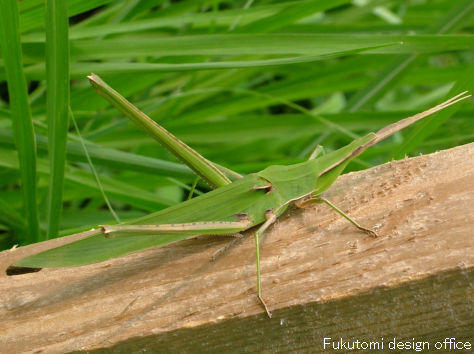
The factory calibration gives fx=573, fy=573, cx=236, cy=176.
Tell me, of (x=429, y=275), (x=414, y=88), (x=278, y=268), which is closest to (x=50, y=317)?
(x=278, y=268)

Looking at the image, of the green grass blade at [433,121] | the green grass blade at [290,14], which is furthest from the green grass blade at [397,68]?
the green grass blade at [433,121]

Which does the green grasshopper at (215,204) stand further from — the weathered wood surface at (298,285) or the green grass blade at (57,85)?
the green grass blade at (57,85)

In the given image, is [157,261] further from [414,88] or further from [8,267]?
[414,88]

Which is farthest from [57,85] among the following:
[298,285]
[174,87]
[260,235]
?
[174,87]

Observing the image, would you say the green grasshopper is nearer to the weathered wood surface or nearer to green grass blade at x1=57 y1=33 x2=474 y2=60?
the weathered wood surface

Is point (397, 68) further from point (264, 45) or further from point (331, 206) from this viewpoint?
point (331, 206)

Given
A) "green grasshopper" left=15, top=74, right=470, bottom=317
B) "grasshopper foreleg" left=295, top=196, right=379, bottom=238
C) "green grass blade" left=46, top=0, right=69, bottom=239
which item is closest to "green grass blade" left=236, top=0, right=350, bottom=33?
"green grass blade" left=46, top=0, right=69, bottom=239

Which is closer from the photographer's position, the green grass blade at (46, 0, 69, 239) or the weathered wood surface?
the weathered wood surface

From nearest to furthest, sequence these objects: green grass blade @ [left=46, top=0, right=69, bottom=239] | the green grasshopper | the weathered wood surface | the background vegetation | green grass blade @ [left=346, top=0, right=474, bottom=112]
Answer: the weathered wood surface, the green grasshopper, green grass blade @ [left=46, top=0, right=69, bottom=239], the background vegetation, green grass blade @ [left=346, top=0, right=474, bottom=112]
